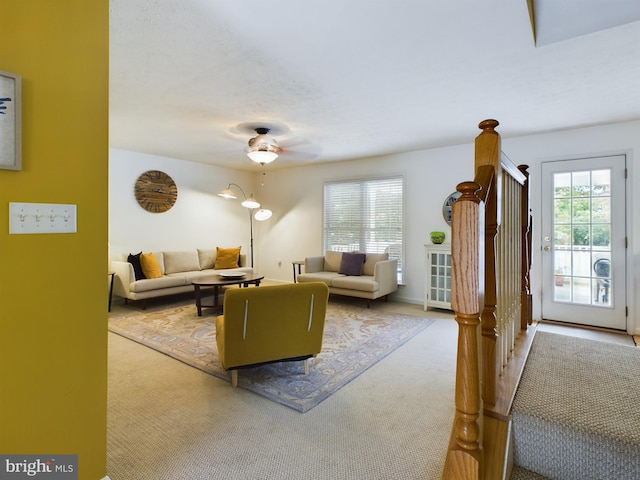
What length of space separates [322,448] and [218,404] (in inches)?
32.6

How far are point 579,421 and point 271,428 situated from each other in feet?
5.01

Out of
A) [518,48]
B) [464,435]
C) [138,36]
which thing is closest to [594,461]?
[464,435]

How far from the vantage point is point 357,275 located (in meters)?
5.28

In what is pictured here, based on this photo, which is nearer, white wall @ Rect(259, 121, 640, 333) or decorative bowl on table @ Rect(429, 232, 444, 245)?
white wall @ Rect(259, 121, 640, 333)

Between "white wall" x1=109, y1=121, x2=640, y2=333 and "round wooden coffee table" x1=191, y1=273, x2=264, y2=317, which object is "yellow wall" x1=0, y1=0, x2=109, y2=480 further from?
"white wall" x1=109, y1=121, x2=640, y2=333

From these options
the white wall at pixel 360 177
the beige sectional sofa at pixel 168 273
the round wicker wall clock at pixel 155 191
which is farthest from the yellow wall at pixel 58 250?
the white wall at pixel 360 177

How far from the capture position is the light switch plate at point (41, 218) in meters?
1.21

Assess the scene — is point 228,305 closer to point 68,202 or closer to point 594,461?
point 68,202

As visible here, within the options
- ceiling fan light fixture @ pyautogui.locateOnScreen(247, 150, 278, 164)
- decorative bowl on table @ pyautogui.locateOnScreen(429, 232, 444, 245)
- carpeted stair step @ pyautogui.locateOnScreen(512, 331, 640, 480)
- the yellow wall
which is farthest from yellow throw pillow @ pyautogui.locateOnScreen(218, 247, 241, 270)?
carpeted stair step @ pyautogui.locateOnScreen(512, 331, 640, 480)

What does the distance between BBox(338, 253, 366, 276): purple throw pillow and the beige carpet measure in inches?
99.1

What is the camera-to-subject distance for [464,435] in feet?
3.63

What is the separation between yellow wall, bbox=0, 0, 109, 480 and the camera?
1.21 meters

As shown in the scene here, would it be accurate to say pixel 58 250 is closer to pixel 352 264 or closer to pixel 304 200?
pixel 352 264

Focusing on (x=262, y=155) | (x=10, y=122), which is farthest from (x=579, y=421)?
(x=262, y=155)
